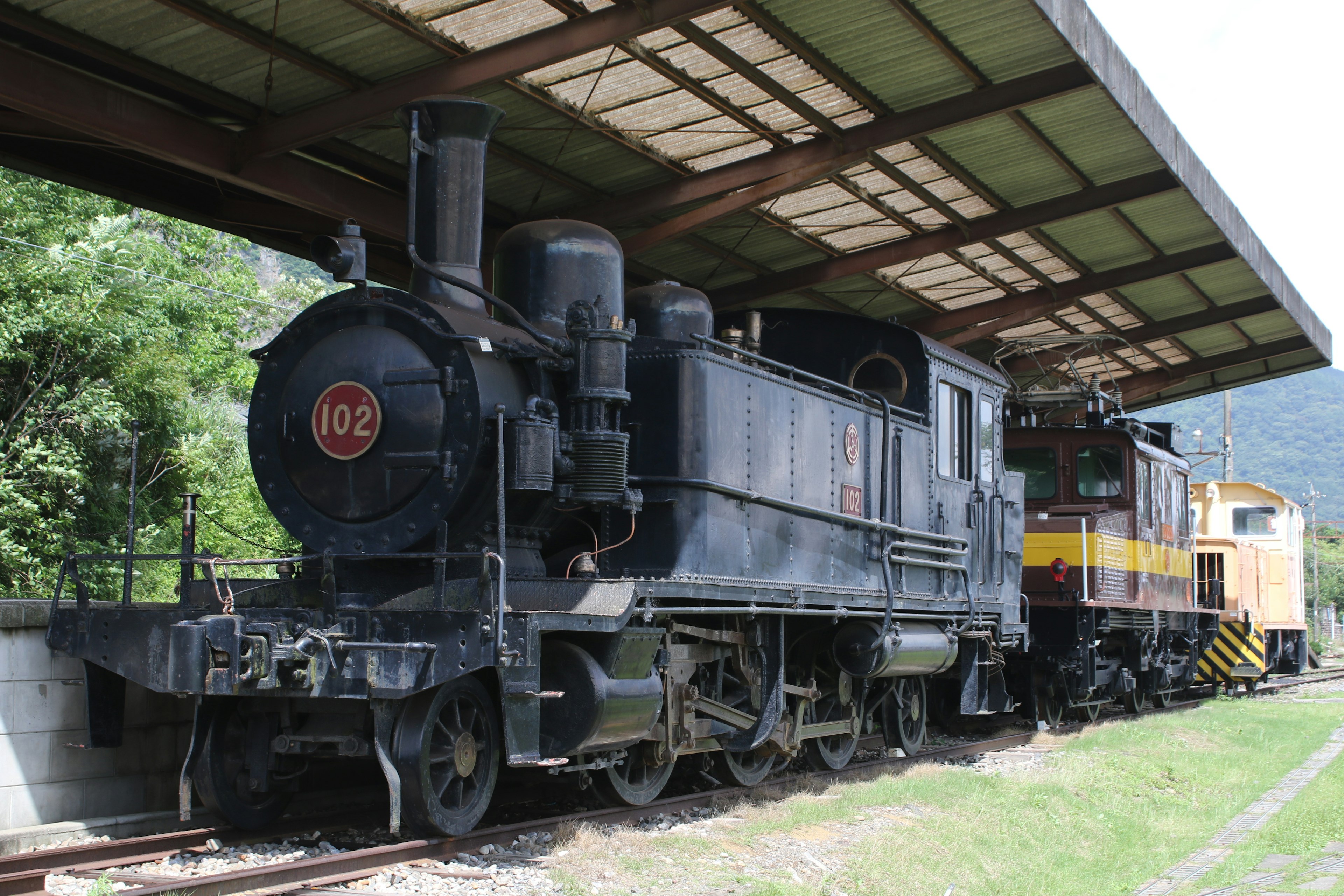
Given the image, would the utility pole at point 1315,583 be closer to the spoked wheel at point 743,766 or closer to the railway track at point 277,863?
the spoked wheel at point 743,766

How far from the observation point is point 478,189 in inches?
298

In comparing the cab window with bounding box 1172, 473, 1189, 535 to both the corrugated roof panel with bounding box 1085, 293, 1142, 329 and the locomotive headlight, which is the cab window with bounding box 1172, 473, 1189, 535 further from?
the locomotive headlight

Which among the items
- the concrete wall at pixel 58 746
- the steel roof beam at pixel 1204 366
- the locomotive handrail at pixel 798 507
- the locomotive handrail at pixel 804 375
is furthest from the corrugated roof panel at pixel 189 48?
the steel roof beam at pixel 1204 366

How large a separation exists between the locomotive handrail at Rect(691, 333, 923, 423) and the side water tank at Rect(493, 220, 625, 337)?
593 mm

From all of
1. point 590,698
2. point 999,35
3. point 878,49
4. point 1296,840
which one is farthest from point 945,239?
point 590,698

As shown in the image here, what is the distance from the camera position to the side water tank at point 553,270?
25.9ft

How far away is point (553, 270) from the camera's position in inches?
311

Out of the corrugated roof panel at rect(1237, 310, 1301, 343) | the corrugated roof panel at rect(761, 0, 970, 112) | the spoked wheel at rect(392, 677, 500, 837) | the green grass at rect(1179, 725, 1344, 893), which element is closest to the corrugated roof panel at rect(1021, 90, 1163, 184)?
the corrugated roof panel at rect(761, 0, 970, 112)

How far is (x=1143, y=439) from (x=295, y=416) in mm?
11822

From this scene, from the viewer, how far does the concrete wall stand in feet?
23.1

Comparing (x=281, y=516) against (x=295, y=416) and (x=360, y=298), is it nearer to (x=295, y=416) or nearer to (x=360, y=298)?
(x=295, y=416)

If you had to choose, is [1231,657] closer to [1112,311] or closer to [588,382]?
[1112,311]

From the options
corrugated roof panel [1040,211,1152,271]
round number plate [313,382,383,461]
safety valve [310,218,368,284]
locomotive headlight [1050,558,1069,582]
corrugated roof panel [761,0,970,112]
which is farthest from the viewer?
corrugated roof panel [1040,211,1152,271]

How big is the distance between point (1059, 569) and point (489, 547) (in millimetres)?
8816
